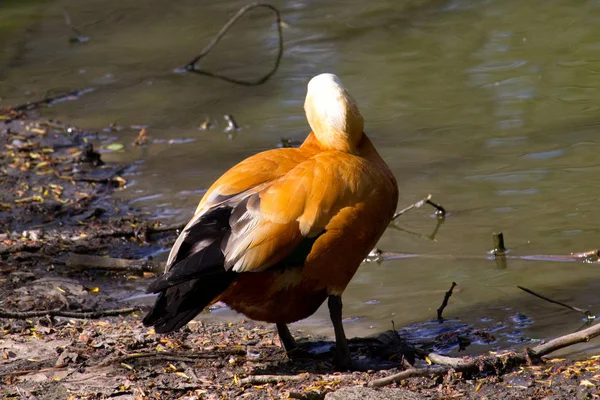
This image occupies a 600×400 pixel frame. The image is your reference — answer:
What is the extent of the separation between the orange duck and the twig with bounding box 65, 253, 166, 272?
1.74m

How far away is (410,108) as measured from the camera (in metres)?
9.72

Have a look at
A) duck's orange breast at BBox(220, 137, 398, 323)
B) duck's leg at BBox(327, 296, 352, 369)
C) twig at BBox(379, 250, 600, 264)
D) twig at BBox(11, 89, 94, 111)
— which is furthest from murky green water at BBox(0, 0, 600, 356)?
duck's orange breast at BBox(220, 137, 398, 323)

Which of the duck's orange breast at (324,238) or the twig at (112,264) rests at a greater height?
the duck's orange breast at (324,238)

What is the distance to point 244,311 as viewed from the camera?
4.60 metres

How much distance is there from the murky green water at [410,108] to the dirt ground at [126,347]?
0.64 meters

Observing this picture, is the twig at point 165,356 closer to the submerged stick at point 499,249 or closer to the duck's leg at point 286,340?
the duck's leg at point 286,340

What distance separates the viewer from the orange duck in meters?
4.18

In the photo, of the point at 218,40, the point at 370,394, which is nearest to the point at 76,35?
the point at 218,40

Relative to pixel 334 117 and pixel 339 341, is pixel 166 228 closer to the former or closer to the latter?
pixel 334 117

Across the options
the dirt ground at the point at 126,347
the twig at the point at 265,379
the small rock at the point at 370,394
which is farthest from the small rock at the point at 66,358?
the small rock at the point at 370,394

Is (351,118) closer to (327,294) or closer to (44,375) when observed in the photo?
(327,294)

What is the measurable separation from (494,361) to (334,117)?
1.55m

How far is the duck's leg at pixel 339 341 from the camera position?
4600mm

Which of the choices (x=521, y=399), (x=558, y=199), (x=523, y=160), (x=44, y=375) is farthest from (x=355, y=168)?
(x=523, y=160)
